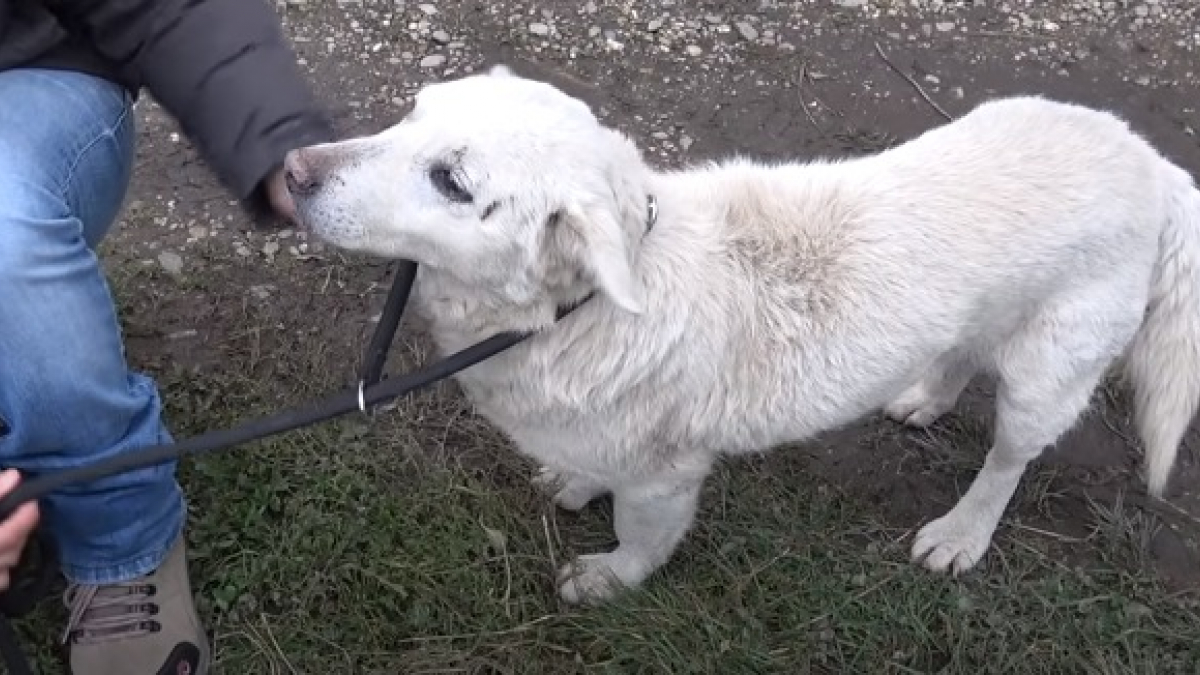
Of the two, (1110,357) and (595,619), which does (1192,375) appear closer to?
(1110,357)

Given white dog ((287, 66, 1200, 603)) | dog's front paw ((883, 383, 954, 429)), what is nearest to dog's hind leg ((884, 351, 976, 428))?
dog's front paw ((883, 383, 954, 429))

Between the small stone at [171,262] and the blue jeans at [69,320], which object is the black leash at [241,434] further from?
the small stone at [171,262]

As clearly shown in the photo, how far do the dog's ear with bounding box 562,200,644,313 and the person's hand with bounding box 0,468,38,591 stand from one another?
42.3 inches

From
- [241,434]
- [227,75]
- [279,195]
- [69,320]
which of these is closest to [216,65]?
[227,75]

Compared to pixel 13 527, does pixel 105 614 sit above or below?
below

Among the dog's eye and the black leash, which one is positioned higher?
the dog's eye

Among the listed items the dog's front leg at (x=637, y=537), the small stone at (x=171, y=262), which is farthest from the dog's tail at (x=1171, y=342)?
the small stone at (x=171, y=262)

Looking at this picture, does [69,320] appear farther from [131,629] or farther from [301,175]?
[131,629]

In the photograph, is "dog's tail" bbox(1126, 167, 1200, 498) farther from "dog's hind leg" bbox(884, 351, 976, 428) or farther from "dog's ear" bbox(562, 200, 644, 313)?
"dog's ear" bbox(562, 200, 644, 313)

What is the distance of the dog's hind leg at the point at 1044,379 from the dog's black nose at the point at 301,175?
1.59 metres

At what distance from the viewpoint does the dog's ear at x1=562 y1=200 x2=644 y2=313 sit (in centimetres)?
197

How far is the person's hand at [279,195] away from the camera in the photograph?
88.8 inches

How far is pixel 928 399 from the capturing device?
3.34 m

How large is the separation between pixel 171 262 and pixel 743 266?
1921 mm
